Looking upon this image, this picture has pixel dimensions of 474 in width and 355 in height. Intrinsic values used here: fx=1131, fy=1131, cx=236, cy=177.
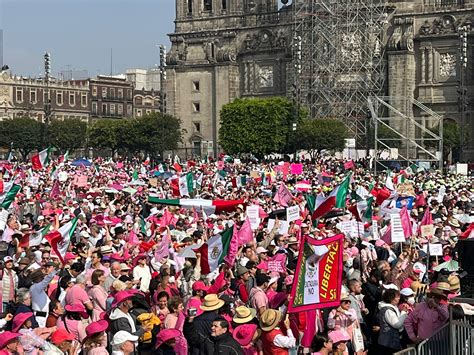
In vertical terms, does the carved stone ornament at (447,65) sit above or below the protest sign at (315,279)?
above

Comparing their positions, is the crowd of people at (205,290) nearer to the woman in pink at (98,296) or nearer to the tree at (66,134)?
the woman in pink at (98,296)

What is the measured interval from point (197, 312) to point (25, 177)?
30835 millimetres

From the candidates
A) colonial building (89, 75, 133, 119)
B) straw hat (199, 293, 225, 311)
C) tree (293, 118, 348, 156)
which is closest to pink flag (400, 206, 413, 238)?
straw hat (199, 293, 225, 311)

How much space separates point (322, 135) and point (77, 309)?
196 ft

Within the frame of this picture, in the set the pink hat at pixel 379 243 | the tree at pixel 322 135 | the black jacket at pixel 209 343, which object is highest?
the tree at pixel 322 135

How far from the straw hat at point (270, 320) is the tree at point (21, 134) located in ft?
293

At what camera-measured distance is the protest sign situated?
35.3 feet

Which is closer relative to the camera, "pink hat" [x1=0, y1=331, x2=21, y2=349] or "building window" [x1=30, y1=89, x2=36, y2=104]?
"pink hat" [x1=0, y1=331, x2=21, y2=349]

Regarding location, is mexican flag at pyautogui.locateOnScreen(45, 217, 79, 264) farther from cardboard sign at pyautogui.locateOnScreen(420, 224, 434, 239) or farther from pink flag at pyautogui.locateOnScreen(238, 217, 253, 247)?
cardboard sign at pyautogui.locateOnScreen(420, 224, 434, 239)

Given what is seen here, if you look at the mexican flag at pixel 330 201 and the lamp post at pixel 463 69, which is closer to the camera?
the mexican flag at pixel 330 201

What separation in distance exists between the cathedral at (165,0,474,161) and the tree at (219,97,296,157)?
2555 millimetres

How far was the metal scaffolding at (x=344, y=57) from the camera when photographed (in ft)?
253

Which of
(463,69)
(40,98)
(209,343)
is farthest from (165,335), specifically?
(40,98)

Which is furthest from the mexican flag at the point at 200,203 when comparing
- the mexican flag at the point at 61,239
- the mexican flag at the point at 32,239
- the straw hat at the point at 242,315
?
the straw hat at the point at 242,315
